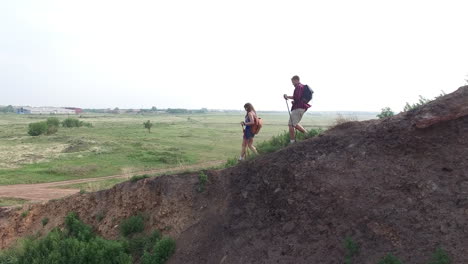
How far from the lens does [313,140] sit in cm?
784

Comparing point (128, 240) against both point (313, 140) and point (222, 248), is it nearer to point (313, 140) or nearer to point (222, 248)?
point (222, 248)

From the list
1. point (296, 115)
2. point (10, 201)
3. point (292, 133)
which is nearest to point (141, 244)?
point (292, 133)

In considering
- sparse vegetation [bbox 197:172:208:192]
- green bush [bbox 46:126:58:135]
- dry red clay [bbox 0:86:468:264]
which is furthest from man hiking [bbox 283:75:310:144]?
green bush [bbox 46:126:58:135]

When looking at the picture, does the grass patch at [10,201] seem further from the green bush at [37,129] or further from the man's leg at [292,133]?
the green bush at [37,129]

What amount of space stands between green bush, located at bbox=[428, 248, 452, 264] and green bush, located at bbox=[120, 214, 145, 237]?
5717 millimetres

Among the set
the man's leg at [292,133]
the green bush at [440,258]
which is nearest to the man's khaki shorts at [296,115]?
the man's leg at [292,133]

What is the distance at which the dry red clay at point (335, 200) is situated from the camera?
5.34 m

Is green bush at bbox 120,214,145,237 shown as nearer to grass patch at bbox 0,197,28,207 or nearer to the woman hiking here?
the woman hiking

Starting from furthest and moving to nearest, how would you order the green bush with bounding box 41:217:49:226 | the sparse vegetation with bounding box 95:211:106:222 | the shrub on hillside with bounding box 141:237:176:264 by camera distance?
the green bush with bounding box 41:217:49:226 < the sparse vegetation with bounding box 95:211:106:222 < the shrub on hillside with bounding box 141:237:176:264

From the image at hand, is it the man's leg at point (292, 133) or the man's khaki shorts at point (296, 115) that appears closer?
the man's khaki shorts at point (296, 115)

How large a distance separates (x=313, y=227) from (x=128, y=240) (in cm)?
402

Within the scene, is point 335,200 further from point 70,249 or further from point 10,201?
point 10,201

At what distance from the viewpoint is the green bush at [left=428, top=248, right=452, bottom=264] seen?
4578 millimetres

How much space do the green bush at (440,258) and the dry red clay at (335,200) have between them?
0.32 feet
